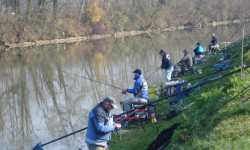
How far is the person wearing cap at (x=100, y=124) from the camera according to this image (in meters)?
10.2

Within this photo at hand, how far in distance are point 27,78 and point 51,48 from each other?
23.4 m

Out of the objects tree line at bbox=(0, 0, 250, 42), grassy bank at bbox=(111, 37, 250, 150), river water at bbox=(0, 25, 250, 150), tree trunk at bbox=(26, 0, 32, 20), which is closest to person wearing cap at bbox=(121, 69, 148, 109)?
grassy bank at bbox=(111, 37, 250, 150)

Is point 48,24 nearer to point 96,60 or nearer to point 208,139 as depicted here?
point 96,60

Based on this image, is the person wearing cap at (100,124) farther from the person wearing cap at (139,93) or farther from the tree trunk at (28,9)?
the tree trunk at (28,9)

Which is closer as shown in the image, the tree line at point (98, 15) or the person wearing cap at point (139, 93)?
the person wearing cap at point (139, 93)

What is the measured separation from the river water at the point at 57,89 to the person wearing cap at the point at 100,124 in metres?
4.68

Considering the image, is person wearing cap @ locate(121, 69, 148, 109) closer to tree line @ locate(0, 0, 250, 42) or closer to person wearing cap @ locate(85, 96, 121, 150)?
person wearing cap @ locate(85, 96, 121, 150)

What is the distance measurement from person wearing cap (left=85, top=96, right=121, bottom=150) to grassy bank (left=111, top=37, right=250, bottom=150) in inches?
50.9

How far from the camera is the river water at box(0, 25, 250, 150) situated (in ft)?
61.0

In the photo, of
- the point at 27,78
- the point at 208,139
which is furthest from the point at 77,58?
the point at 208,139

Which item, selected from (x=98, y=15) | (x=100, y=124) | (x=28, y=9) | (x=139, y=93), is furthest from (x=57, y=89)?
(x=98, y=15)

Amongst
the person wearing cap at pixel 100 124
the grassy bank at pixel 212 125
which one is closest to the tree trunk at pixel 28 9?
the grassy bank at pixel 212 125

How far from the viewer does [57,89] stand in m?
27.7

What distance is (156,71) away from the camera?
2939 centimetres
